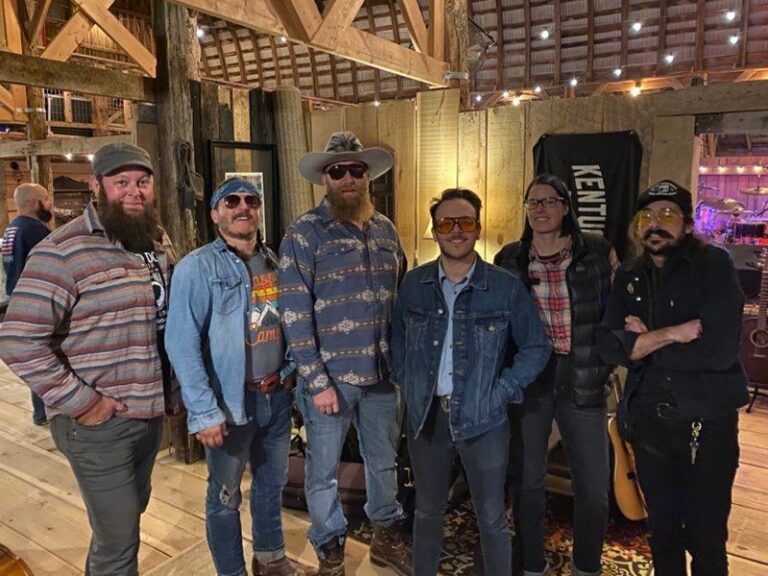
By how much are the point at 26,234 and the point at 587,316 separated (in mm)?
4393

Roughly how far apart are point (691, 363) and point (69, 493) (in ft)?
11.7

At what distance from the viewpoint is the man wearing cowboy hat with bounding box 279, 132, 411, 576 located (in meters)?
2.42

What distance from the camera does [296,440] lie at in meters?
3.79

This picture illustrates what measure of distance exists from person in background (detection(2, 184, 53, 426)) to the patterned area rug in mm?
3386

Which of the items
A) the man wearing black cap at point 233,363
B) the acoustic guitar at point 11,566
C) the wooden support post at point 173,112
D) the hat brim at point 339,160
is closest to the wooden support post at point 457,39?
the wooden support post at point 173,112

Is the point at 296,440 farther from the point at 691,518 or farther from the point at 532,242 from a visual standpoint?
the point at 691,518

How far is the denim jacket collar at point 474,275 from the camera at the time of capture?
2.24 metres

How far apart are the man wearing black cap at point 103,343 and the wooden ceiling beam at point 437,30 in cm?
364

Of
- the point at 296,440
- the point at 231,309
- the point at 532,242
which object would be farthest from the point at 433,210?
the point at 296,440

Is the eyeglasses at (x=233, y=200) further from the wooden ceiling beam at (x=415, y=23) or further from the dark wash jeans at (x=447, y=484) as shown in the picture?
the wooden ceiling beam at (x=415, y=23)

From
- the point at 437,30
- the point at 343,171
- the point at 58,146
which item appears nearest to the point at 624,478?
the point at 343,171

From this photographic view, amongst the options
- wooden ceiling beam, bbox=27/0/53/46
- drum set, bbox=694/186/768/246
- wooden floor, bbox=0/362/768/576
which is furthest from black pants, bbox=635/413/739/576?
wooden ceiling beam, bbox=27/0/53/46

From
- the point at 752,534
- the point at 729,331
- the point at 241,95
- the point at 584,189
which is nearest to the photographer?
the point at 729,331

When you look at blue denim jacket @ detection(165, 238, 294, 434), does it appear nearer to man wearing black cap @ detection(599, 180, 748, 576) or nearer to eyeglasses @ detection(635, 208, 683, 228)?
man wearing black cap @ detection(599, 180, 748, 576)
